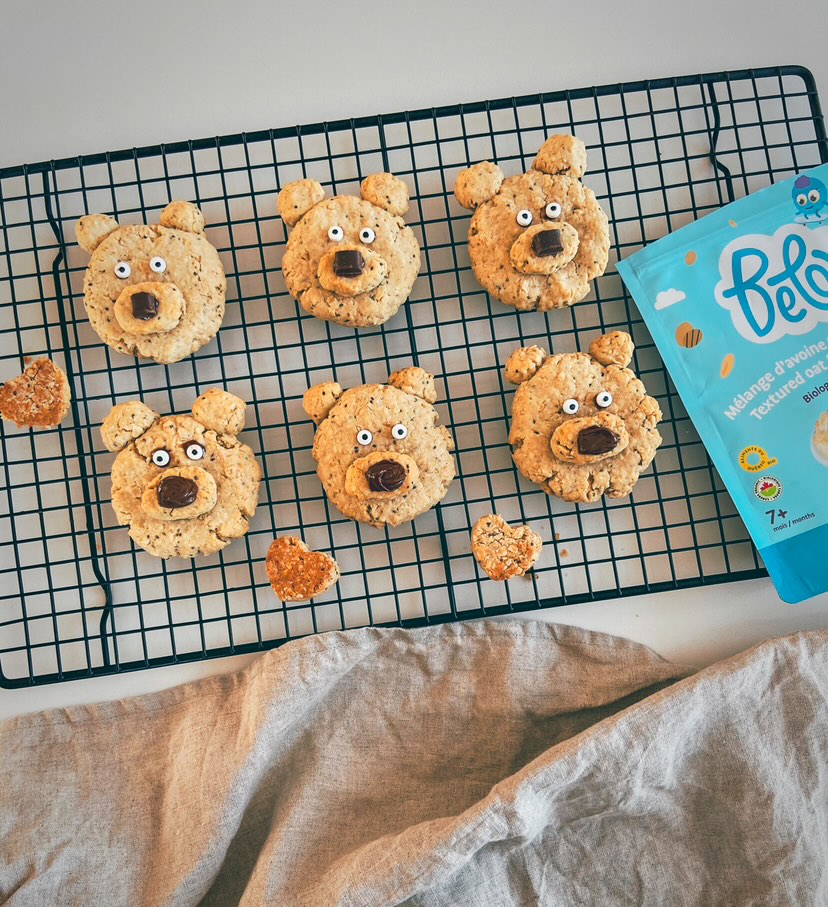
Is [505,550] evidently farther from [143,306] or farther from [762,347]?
[143,306]

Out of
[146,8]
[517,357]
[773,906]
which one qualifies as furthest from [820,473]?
[146,8]

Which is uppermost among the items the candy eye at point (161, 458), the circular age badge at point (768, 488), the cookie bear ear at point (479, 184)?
the cookie bear ear at point (479, 184)

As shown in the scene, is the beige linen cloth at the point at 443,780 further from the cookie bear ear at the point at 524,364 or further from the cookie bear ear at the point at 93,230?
the cookie bear ear at the point at 93,230

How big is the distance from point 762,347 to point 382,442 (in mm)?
638

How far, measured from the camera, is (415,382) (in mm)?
1245

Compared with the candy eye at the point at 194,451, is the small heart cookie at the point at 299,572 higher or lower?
lower

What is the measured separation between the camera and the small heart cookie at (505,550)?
1230mm

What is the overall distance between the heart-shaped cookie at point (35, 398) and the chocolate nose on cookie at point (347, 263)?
482 millimetres

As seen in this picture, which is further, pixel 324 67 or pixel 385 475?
pixel 324 67

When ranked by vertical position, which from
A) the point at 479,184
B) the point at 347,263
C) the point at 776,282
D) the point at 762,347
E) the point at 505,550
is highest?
the point at 479,184

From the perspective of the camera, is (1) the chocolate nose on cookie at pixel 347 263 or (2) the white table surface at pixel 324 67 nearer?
(1) the chocolate nose on cookie at pixel 347 263

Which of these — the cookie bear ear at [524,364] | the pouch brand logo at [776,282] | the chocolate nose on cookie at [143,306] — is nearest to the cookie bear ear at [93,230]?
the chocolate nose on cookie at [143,306]

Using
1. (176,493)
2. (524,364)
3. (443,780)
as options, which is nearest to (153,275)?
(176,493)

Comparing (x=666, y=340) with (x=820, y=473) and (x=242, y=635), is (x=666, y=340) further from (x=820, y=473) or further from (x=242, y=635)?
(x=242, y=635)
